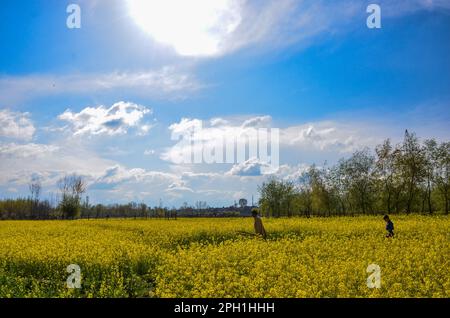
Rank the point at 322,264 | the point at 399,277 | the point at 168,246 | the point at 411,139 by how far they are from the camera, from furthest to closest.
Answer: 1. the point at 411,139
2. the point at 168,246
3. the point at 322,264
4. the point at 399,277

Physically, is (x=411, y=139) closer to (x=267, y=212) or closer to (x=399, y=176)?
(x=399, y=176)

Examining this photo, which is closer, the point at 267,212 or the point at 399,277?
the point at 399,277

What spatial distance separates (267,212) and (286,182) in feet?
28.6

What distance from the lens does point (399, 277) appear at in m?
12.3

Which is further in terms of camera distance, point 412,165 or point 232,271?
point 412,165

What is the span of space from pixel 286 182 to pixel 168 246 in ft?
245

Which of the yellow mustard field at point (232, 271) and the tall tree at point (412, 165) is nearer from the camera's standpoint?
the yellow mustard field at point (232, 271)

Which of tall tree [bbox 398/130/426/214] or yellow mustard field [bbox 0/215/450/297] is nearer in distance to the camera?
yellow mustard field [bbox 0/215/450/297]

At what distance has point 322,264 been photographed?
47.8 ft

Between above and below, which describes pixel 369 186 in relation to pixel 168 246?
above
